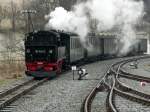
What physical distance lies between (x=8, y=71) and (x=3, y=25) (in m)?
16.3

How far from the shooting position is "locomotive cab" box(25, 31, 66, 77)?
24.8 metres

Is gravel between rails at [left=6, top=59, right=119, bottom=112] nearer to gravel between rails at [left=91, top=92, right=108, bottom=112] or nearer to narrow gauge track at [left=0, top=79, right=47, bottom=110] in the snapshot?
narrow gauge track at [left=0, top=79, right=47, bottom=110]

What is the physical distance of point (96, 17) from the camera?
4497 centimetres

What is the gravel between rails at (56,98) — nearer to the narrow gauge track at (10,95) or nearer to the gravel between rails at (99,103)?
the narrow gauge track at (10,95)

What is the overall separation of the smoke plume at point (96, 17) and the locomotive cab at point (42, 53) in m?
7.96

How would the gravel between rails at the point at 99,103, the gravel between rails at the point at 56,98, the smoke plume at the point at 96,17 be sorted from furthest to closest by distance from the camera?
the smoke plume at the point at 96,17 → the gravel between rails at the point at 56,98 → the gravel between rails at the point at 99,103

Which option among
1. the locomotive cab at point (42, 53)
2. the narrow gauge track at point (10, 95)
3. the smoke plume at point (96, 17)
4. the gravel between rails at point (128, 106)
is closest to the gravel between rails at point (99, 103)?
the gravel between rails at point (128, 106)

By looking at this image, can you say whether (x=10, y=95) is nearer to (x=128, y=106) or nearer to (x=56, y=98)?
(x=56, y=98)

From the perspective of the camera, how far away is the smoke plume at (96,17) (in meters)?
34.0

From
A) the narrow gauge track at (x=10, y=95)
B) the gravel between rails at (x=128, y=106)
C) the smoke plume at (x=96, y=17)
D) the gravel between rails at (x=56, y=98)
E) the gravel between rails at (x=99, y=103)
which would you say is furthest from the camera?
the smoke plume at (x=96, y=17)

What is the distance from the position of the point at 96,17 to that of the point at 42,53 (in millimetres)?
20684

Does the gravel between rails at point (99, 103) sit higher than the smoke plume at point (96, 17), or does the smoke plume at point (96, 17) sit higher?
the smoke plume at point (96, 17)

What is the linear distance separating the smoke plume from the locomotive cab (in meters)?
7.96

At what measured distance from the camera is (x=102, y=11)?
41.8 metres
